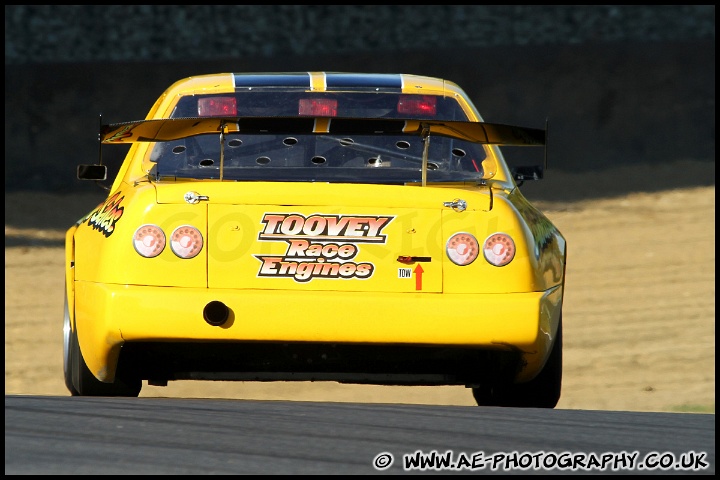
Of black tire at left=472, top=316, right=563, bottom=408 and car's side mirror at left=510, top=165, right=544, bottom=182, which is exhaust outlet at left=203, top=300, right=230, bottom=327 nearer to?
black tire at left=472, top=316, right=563, bottom=408

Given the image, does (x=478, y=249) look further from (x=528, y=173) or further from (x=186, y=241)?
(x=528, y=173)

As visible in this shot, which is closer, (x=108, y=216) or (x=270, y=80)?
(x=108, y=216)

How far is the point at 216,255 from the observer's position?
590 cm

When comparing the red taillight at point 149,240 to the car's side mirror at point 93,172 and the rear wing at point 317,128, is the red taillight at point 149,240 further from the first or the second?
the car's side mirror at point 93,172

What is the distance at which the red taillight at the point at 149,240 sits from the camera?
5.93m

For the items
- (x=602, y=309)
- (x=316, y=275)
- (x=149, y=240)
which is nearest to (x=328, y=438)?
(x=316, y=275)

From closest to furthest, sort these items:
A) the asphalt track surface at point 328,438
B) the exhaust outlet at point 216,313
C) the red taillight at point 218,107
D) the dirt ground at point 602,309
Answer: the asphalt track surface at point 328,438 → the exhaust outlet at point 216,313 → the red taillight at point 218,107 → the dirt ground at point 602,309

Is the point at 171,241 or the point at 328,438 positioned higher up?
the point at 171,241

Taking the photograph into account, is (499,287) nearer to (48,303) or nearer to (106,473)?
(106,473)

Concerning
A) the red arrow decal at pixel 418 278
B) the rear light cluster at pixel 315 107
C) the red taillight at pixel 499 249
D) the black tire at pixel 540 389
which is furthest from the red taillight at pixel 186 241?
the black tire at pixel 540 389

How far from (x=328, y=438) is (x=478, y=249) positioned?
1.16 m

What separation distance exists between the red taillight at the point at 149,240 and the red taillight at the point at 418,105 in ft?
5.45

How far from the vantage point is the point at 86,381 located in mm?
6539

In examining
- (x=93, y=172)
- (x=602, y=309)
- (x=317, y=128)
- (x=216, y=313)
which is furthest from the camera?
(x=602, y=309)
